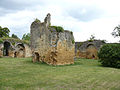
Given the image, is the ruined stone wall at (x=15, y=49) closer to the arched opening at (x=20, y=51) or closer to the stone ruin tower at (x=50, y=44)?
the arched opening at (x=20, y=51)

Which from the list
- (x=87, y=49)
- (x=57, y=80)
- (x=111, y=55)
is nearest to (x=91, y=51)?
(x=87, y=49)

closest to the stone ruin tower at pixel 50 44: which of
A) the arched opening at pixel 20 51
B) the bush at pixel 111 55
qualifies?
the bush at pixel 111 55

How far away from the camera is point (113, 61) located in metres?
11.7

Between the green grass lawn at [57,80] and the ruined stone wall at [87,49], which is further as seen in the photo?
the ruined stone wall at [87,49]

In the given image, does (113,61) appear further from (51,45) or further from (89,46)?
(89,46)

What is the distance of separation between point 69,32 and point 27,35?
52.6m

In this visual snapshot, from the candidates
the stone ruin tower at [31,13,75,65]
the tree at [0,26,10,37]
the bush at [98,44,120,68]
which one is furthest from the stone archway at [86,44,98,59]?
the tree at [0,26,10,37]

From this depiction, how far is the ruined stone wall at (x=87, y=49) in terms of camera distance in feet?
78.2

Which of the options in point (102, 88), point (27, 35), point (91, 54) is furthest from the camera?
point (27, 35)

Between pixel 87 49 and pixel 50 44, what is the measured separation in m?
14.3

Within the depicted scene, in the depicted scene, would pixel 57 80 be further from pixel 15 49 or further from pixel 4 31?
pixel 4 31

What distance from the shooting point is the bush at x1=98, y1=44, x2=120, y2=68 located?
11.3m

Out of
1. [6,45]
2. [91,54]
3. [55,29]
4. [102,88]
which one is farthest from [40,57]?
[6,45]

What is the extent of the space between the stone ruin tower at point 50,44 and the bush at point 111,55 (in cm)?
337
